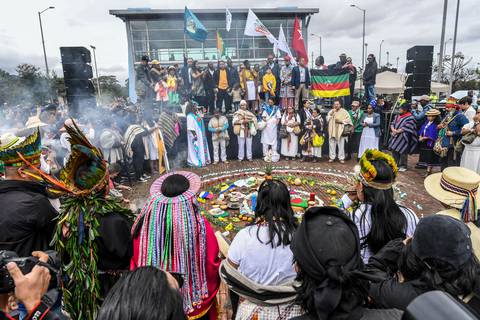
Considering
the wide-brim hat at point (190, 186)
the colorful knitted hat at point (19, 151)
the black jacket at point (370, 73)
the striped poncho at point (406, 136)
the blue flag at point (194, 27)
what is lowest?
the striped poncho at point (406, 136)

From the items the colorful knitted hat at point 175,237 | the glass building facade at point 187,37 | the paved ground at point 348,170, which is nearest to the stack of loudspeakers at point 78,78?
the paved ground at point 348,170

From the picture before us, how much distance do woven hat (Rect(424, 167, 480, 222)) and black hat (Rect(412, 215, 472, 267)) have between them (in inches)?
51.1

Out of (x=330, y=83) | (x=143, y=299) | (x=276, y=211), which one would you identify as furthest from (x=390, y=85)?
(x=143, y=299)

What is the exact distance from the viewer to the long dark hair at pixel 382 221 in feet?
7.67

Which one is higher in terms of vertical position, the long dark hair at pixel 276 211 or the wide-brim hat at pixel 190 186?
the wide-brim hat at pixel 190 186

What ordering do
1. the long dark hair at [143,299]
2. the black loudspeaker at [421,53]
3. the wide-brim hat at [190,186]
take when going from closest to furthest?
the long dark hair at [143,299] → the wide-brim hat at [190,186] → the black loudspeaker at [421,53]

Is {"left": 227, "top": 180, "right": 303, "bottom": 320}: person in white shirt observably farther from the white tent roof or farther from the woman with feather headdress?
the white tent roof

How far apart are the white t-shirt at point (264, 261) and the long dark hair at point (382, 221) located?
69cm

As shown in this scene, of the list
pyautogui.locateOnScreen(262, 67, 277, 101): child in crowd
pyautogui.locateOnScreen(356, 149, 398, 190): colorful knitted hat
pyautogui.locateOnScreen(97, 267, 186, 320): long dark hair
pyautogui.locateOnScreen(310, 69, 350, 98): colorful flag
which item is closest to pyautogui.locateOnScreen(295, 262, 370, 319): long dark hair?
pyautogui.locateOnScreen(97, 267, 186, 320): long dark hair

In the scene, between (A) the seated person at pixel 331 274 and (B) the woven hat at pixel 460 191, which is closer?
(A) the seated person at pixel 331 274

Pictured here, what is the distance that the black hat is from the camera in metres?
1.47

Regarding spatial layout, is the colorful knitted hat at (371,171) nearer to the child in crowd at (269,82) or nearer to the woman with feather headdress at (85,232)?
the woman with feather headdress at (85,232)

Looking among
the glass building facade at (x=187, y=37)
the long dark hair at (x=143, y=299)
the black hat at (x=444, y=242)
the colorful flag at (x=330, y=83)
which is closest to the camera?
the long dark hair at (x=143, y=299)

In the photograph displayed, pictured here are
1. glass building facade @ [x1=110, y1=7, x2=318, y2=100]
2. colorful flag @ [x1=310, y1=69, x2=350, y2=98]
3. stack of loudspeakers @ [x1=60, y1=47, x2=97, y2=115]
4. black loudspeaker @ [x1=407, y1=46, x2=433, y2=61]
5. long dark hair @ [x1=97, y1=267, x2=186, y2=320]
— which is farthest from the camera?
glass building facade @ [x1=110, y1=7, x2=318, y2=100]
